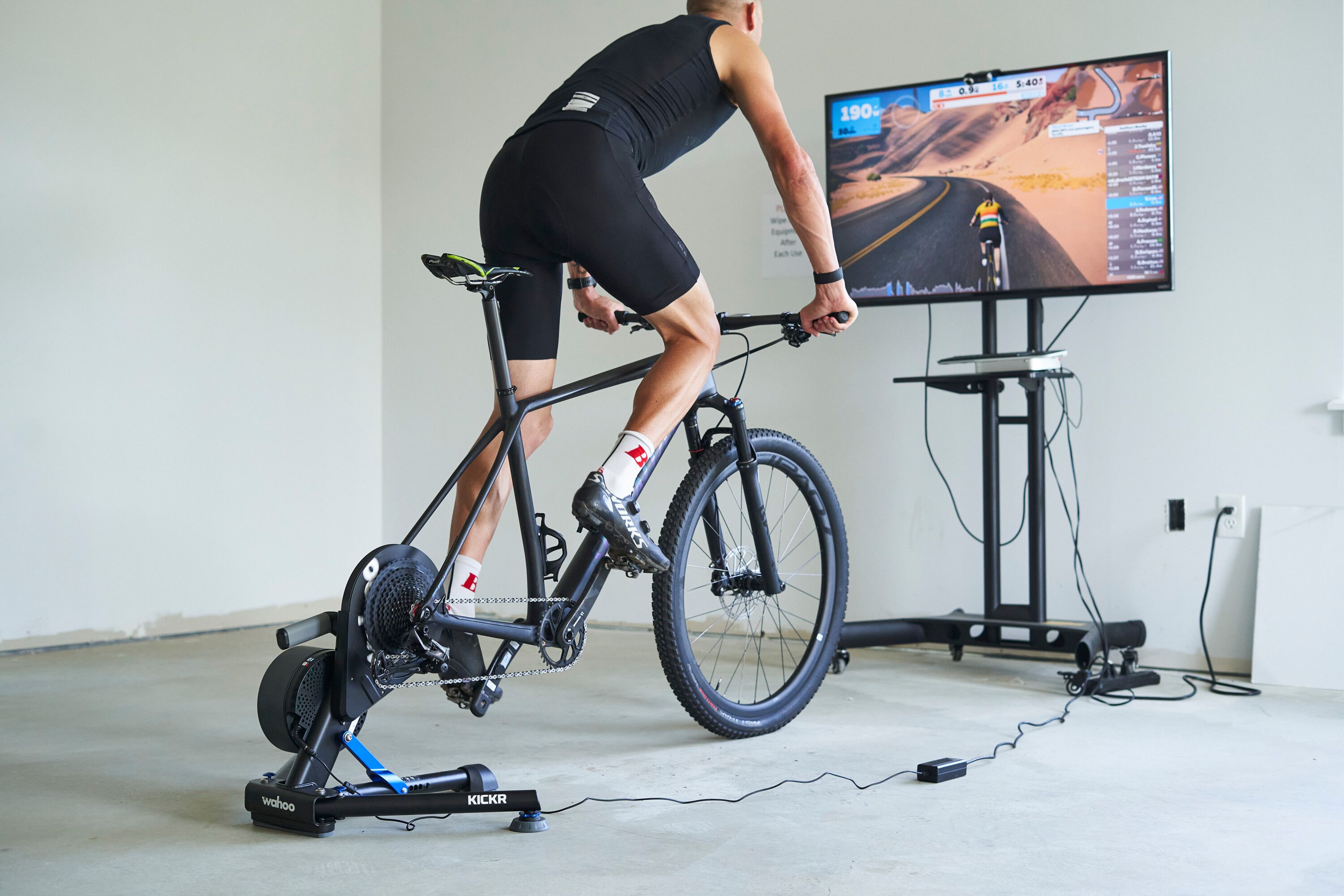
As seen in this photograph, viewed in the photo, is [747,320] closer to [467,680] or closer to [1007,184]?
[467,680]

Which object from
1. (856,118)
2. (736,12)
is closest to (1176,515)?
(856,118)

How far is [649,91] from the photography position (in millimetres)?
1867

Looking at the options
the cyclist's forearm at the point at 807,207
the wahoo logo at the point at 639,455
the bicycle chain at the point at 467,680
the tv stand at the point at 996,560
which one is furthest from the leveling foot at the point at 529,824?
the tv stand at the point at 996,560

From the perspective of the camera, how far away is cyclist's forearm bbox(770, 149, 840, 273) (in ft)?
6.44

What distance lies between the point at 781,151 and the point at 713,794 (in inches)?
44.0

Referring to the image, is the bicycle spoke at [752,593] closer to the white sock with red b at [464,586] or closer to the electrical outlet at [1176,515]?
the white sock with red b at [464,586]

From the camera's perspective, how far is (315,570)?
3998 mm

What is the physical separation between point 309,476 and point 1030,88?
2730 mm

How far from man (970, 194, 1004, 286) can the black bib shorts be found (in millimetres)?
1212

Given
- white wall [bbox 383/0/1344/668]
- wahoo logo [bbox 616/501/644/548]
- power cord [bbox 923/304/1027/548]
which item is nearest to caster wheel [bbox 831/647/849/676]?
white wall [bbox 383/0/1344/668]

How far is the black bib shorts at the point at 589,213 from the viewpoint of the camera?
1782 millimetres

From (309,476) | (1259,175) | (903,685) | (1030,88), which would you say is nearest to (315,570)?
(309,476)

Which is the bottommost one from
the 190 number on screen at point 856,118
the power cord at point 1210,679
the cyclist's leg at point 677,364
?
the power cord at point 1210,679

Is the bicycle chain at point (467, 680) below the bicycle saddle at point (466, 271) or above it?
below
